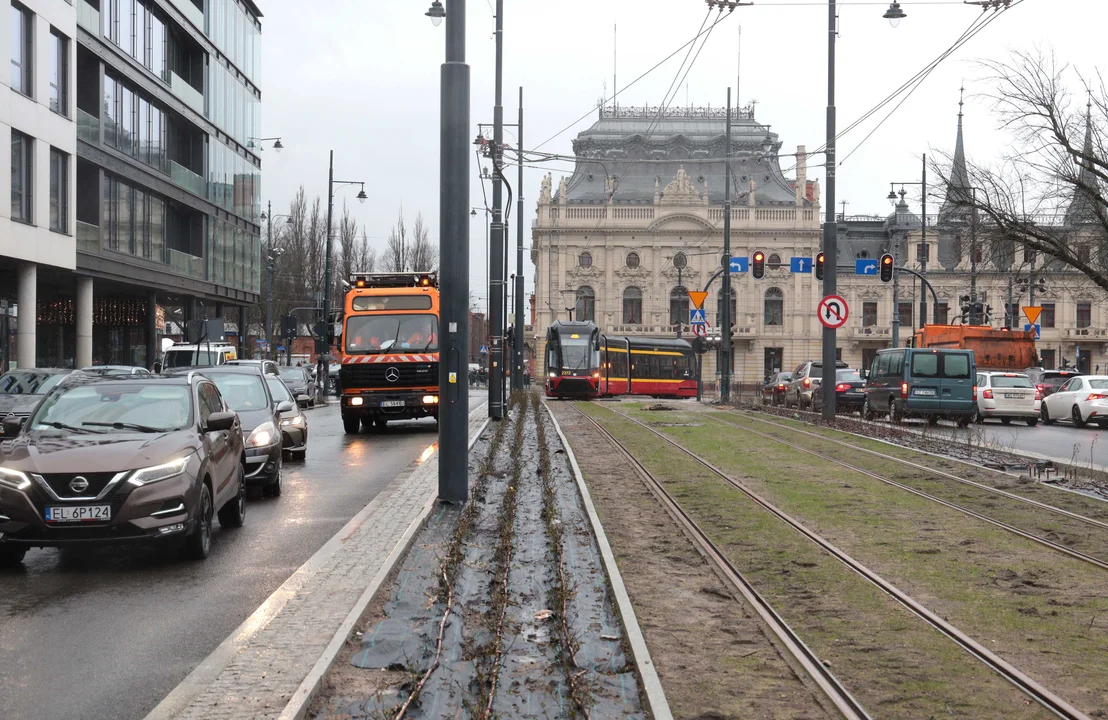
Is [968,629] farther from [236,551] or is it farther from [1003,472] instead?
[1003,472]

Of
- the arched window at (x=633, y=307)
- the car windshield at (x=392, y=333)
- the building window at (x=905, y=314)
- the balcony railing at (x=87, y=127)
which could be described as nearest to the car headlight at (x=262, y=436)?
the car windshield at (x=392, y=333)

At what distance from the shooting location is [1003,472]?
658 inches

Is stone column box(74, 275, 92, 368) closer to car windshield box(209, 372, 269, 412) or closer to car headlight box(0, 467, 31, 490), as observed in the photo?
car windshield box(209, 372, 269, 412)

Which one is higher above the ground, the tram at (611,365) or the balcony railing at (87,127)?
the balcony railing at (87,127)

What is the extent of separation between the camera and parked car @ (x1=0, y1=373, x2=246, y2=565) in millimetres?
8984

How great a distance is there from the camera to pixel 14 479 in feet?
29.7

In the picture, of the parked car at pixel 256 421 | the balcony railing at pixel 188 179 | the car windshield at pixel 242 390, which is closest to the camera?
the parked car at pixel 256 421

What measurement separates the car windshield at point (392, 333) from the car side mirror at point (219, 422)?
45.7 ft

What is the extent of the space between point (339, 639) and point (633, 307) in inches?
3482

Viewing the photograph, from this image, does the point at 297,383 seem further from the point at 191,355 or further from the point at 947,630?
→ the point at 947,630

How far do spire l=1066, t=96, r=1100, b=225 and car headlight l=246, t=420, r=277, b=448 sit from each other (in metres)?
15.2

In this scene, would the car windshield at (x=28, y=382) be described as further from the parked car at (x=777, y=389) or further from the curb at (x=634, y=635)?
the parked car at (x=777, y=389)

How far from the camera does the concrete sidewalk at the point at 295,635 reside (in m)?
5.57

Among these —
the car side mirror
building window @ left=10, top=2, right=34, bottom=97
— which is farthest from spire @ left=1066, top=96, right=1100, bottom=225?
building window @ left=10, top=2, right=34, bottom=97
